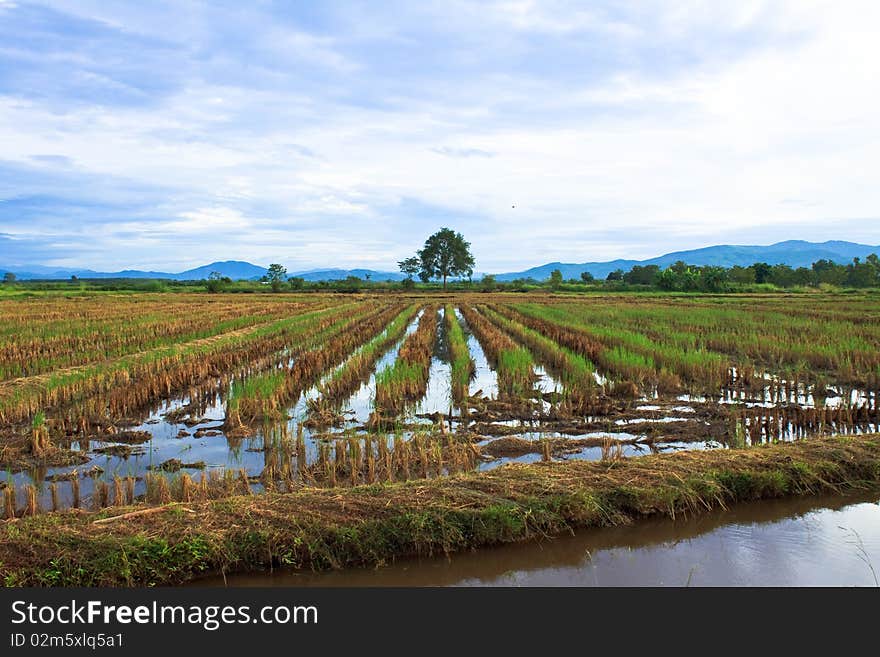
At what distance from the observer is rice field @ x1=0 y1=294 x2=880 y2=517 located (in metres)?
5.34

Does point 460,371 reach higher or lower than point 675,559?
higher

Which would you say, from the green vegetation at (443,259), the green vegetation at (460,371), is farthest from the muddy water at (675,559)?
the green vegetation at (443,259)

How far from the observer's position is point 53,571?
3303 millimetres

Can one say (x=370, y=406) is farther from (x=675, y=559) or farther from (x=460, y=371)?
(x=675, y=559)

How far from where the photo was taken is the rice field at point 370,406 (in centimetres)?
534

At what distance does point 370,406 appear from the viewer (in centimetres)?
818

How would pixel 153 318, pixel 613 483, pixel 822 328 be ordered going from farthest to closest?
pixel 153 318, pixel 822 328, pixel 613 483

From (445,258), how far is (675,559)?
83016 millimetres

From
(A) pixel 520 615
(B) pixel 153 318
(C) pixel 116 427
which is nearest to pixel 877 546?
(A) pixel 520 615

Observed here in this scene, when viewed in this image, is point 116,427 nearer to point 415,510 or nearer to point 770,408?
point 415,510

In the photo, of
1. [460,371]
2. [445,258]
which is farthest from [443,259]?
[460,371]

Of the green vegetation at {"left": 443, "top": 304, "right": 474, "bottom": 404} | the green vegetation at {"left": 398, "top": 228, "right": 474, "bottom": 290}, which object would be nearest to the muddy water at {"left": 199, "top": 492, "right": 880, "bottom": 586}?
the green vegetation at {"left": 443, "top": 304, "right": 474, "bottom": 404}

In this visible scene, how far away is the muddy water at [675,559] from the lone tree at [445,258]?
267ft

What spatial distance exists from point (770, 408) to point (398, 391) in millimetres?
5377
